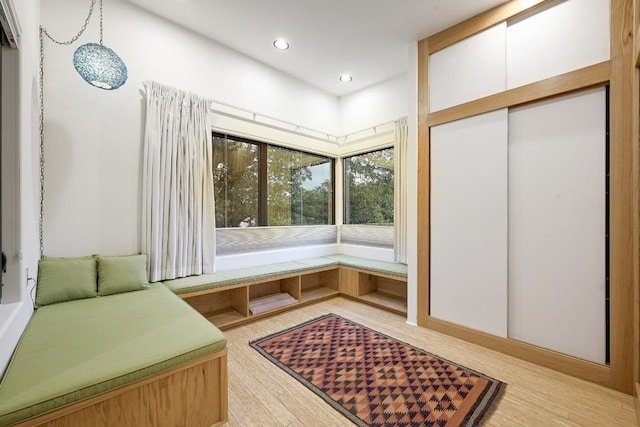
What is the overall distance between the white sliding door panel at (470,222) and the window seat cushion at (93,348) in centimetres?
215

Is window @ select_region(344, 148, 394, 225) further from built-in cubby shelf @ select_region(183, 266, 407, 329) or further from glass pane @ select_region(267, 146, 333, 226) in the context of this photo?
built-in cubby shelf @ select_region(183, 266, 407, 329)

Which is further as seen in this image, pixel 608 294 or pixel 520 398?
pixel 608 294

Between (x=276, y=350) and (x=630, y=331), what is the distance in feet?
8.33

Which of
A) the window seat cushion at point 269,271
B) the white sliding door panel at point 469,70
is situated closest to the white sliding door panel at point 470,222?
the white sliding door panel at point 469,70

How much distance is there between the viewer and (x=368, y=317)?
3.11 meters

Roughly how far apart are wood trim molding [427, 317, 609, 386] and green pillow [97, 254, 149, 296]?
2855 mm

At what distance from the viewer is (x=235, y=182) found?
3314 mm

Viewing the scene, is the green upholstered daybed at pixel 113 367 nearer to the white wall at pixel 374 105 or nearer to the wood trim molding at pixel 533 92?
the wood trim molding at pixel 533 92

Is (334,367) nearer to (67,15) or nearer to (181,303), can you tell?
(181,303)

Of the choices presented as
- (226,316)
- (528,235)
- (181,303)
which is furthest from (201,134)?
(528,235)

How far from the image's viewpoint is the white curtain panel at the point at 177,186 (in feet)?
8.38

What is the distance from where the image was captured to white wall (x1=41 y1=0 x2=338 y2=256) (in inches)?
86.3

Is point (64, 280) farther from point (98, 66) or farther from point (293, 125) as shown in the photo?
point (293, 125)

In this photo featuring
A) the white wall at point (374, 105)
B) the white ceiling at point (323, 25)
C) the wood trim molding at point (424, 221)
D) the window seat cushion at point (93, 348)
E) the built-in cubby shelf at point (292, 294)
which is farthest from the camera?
the white wall at point (374, 105)
